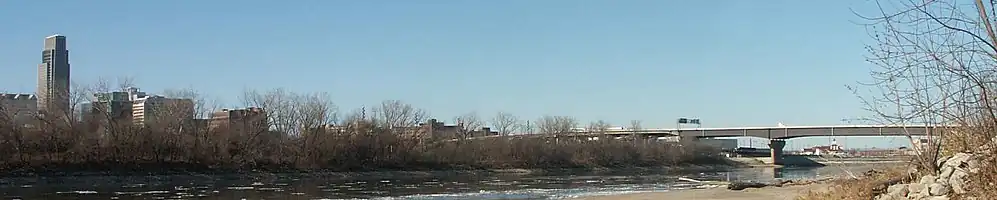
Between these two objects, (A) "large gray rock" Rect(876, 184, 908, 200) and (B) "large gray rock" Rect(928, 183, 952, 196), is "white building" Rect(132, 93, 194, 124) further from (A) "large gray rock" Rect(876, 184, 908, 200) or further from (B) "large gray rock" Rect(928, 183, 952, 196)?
(B) "large gray rock" Rect(928, 183, 952, 196)

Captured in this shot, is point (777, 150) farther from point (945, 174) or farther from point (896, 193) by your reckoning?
point (945, 174)

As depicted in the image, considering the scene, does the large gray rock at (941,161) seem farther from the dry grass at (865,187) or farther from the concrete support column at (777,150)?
the concrete support column at (777,150)

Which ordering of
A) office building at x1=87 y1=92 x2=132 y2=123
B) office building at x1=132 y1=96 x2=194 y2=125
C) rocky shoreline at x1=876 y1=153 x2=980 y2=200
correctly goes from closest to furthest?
1. rocky shoreline at x1=876 y1=153 x2=980 y2=200
2. office building at x1=87 y1=92 x2=132 y2=123
3. office building at x1=132 y1=96 x2=194 y2=125

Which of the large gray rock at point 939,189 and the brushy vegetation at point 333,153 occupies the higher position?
the large gray rock at point 939,189

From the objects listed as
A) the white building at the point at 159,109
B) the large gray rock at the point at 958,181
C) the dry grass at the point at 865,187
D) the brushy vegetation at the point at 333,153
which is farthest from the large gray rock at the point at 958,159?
the white building at the point at 159,109

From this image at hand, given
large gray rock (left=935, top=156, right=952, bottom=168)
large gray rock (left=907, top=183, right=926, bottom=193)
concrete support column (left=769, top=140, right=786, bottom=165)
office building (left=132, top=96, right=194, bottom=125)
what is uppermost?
office building (left=132, top=96, right=194, bottom=125)

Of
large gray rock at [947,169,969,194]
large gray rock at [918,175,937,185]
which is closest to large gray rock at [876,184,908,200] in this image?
large gray rock at [918,175,937,185]

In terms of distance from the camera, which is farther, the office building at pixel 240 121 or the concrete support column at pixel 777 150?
the concrete support column at pixel 777 150

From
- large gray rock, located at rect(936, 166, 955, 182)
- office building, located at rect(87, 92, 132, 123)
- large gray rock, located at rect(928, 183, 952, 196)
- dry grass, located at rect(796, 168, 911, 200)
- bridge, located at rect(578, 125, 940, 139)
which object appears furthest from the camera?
bridge, located at rect(578, 125, 940, 139)

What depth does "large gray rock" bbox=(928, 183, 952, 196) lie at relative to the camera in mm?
13617

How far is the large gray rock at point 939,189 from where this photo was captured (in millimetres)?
13617

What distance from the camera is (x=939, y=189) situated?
1378 centimetres

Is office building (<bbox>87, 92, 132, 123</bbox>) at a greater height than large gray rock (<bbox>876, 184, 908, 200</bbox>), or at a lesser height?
greater

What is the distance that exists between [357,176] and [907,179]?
262 feet
